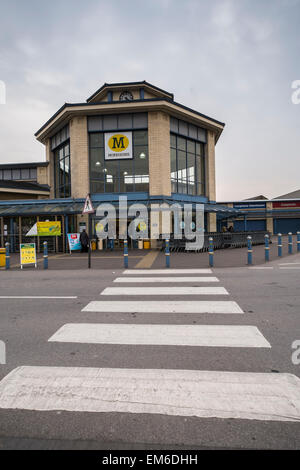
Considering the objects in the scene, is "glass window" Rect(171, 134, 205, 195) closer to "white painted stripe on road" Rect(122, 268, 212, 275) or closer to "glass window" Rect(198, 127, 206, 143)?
"glass window" Rect(198, 127, 206, 143)

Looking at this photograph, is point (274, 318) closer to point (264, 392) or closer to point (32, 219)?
point (264, 392)

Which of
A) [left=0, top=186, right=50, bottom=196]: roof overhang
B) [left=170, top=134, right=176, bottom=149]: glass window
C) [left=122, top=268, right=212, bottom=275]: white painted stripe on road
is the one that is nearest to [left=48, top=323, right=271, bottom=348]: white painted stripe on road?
[left=122, top=268, right=212, bottom=275]: white painted stripe on road

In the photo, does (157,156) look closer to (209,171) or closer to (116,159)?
(116,159)

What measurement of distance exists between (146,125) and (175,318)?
19.3 m

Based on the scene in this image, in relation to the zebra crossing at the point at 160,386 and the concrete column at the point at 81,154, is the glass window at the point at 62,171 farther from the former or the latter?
the zebra crossing at the point at 160,386

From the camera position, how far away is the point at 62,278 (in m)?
9.23

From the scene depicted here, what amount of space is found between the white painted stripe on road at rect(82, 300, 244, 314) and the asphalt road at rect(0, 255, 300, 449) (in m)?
0.19

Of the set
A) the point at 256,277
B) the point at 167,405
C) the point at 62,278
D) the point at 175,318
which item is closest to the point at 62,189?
the point at 62,278

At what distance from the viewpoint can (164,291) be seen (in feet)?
22.6

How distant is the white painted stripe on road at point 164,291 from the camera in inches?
263

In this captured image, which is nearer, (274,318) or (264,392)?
(264,392)

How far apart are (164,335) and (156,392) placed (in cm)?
144

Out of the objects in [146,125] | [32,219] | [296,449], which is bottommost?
[296,449]

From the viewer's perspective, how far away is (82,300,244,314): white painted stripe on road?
17.5 ft
